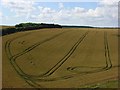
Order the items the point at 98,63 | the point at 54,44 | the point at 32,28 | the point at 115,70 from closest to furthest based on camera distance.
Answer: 1. the point at 115,70
2. the point at 98,63
3. the point at 54,44
4. the point at 32,28

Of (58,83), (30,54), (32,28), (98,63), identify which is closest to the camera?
(58,83)

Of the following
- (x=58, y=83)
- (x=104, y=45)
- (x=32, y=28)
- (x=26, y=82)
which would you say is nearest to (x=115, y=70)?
(x=58, y=83)

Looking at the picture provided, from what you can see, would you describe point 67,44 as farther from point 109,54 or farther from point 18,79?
point 18,79

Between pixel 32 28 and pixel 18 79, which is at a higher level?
pixel 18 79

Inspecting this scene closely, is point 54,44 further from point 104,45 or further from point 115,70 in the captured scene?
point 115,70

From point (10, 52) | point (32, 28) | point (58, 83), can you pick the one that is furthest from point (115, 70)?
point (32, 28)

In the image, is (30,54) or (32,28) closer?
(30,54)
